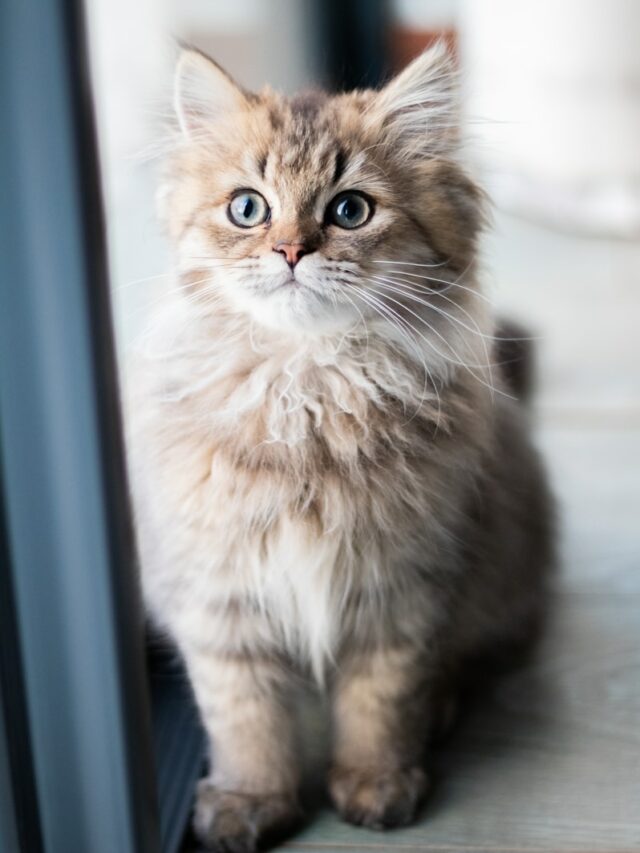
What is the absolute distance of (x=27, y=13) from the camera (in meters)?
0.82

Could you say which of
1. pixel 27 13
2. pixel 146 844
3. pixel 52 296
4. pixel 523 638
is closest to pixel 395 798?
pixel 146 844

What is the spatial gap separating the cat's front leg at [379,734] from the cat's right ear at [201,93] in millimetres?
689

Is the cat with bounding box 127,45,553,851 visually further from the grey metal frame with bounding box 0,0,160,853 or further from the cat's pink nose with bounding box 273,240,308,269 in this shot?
the grey metal frame with bounding box 0,0,160,853

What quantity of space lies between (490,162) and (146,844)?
3.07 ft

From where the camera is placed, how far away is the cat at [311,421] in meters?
1.14

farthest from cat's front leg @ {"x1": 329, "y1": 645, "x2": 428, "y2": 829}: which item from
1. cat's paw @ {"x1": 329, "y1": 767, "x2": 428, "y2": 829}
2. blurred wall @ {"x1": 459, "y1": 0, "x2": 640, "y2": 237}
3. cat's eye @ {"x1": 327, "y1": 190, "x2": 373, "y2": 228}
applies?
blurred wall @ {"x1": 459, "y1": 0, "x2": 640, "y2": 237}

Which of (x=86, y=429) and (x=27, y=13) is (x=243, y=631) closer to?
(x=86, y=429)

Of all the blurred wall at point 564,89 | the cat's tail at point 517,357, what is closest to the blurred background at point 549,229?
the blurred wall at point 564,89

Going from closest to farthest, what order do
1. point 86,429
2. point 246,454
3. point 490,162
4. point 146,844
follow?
1. point 86,429
2. point 146,844
3. point 246,454
4. point 490,162

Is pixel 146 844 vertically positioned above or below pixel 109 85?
below

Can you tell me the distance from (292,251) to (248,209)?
110 mm

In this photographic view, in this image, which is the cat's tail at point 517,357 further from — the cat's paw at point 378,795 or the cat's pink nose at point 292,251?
the cat's paw at point 378,795

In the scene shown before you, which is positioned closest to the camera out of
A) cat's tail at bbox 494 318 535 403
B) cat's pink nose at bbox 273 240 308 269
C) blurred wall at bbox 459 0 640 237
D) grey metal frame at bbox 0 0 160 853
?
grey metal frame at bbox 0 0 160 853

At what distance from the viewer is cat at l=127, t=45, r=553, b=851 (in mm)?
1145
